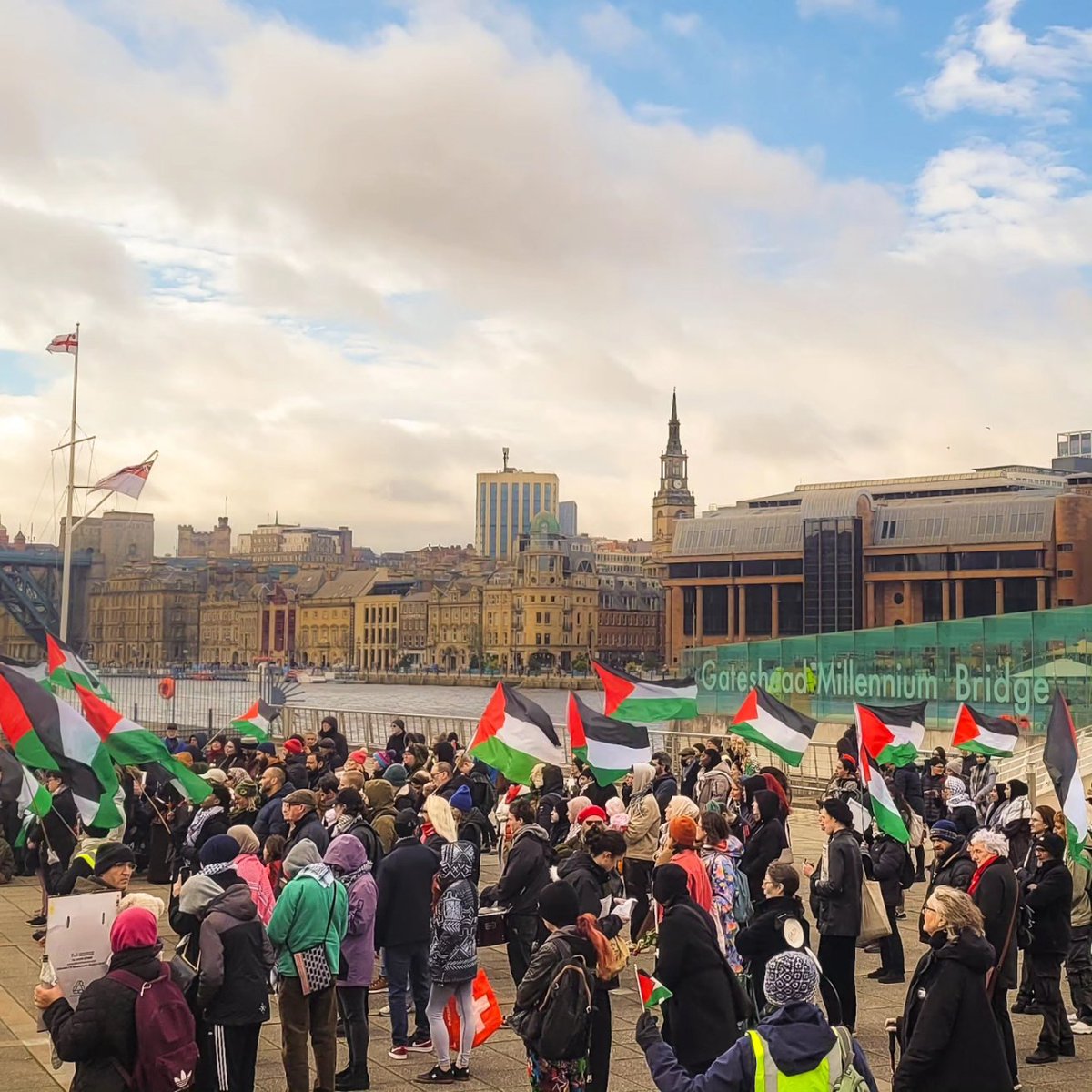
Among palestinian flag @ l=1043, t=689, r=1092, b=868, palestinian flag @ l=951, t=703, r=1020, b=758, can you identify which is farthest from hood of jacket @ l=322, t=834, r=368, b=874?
palestinian flag @ l=951, t=703, r=1020, b=758

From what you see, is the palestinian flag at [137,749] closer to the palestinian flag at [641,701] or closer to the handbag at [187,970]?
the handbag at [187,970]

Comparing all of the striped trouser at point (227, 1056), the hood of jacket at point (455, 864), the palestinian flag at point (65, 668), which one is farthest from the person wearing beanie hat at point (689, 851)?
the palestinian flag at point (65, 668)

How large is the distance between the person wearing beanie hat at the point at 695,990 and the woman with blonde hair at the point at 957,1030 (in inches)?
30.2

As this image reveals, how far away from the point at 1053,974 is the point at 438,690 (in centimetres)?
14428

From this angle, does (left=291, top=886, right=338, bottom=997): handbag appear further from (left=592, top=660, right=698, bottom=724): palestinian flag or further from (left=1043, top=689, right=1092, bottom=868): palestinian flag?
(left=592, top=660, right=698, bottom=724): palestinian flag

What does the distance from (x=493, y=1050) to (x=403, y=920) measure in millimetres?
1040

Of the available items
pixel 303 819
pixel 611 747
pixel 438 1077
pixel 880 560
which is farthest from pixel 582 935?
pixel 880 560

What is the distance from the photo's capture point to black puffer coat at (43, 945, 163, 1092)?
5.46 meters

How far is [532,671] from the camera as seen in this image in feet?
556

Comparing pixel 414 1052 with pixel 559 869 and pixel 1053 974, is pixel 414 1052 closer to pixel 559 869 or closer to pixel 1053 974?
pixel 559 869

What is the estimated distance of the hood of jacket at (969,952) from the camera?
Answer: 5883 mm

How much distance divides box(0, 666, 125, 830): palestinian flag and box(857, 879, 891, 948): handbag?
15.8 feet

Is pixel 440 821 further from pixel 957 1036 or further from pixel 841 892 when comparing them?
pixel 957 1036

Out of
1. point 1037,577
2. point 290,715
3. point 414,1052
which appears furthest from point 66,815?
point 1037,577
